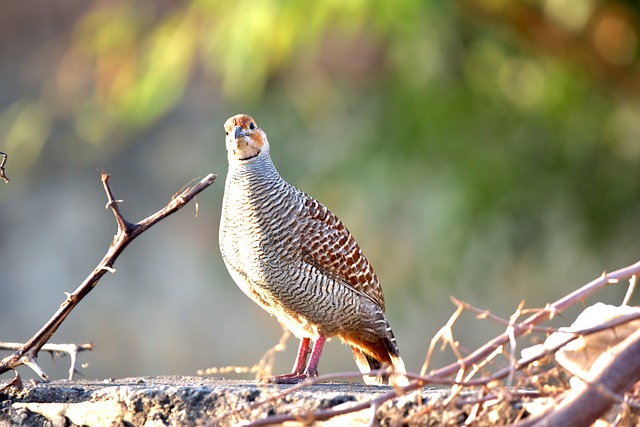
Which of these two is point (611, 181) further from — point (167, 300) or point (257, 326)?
point (167, 300)

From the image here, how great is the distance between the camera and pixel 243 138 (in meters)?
3.32

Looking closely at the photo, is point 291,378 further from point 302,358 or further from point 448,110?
point 448,110

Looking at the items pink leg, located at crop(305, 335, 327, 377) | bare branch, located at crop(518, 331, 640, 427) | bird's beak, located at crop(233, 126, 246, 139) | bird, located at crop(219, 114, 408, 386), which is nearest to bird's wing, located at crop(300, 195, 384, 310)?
bird, located at crop(219, 114, 408, 386)

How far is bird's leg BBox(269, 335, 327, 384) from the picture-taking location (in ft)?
10.1

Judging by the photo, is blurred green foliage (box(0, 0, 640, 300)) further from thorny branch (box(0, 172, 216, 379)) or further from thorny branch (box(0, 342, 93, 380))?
thorny branch (box(0, 172, 216, 379))

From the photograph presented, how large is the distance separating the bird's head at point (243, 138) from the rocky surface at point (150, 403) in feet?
3.09

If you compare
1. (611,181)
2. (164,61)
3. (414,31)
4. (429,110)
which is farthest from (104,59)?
(611,181)

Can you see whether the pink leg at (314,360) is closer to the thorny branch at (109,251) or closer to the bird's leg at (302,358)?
the bird's leg at (302,358)

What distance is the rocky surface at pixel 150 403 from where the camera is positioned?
2.31 meters

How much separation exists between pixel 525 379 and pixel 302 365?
150 centimetres

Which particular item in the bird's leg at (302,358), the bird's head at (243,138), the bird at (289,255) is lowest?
the bird's leg at (302,358)

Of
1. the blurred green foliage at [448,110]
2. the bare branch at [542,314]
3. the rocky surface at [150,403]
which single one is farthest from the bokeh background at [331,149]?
the bare branch at [542,314]

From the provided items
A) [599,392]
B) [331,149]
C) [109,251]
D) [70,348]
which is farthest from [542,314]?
[331,149]

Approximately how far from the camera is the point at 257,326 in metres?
11.0
